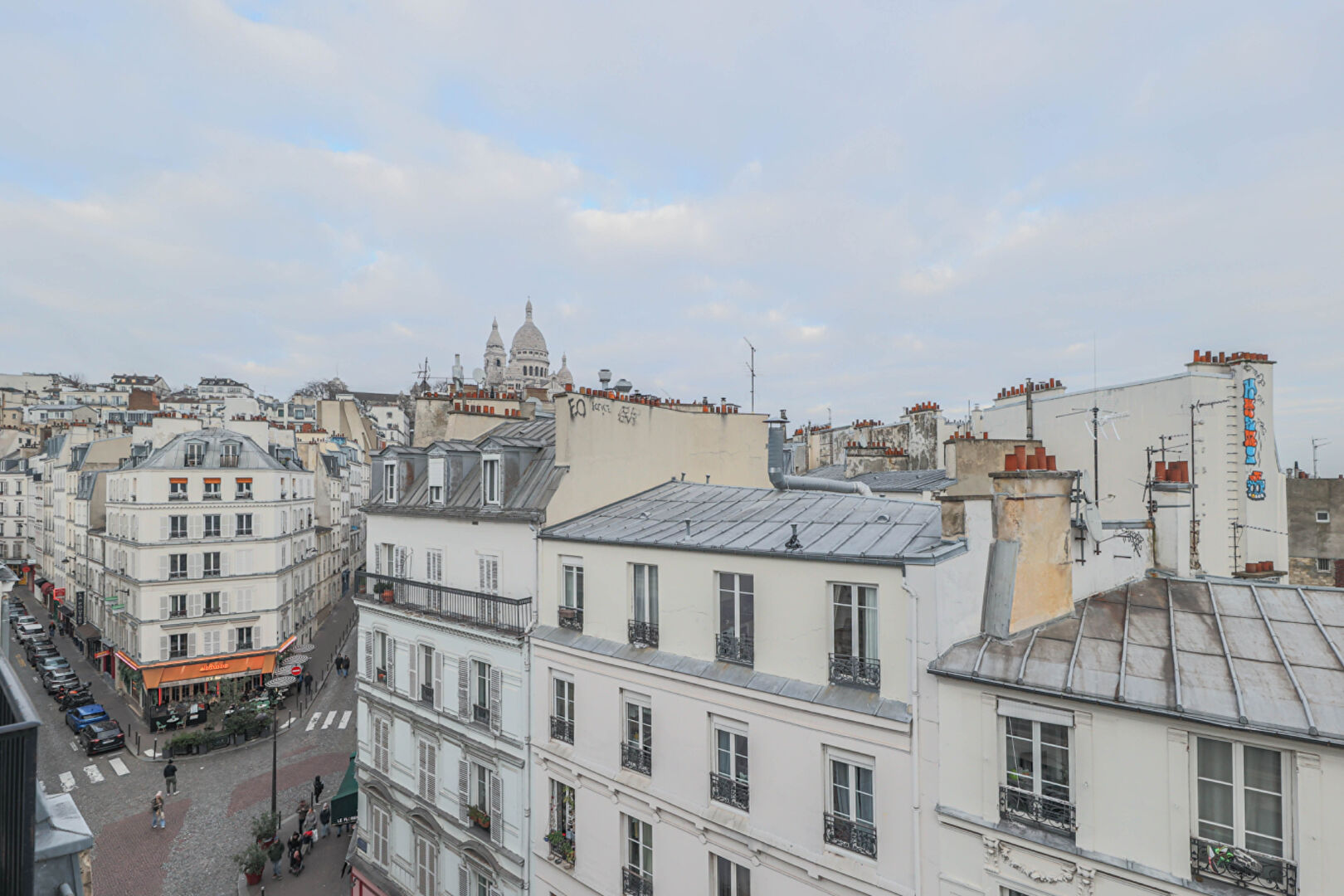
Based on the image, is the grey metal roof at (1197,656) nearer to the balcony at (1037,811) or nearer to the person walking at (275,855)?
the balcony at (1037,811)

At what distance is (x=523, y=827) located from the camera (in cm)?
1552

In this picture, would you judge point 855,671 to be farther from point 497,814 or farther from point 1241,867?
point 497,814

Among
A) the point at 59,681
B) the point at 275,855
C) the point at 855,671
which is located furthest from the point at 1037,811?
the point at 59,681

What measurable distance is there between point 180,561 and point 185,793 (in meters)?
13.3

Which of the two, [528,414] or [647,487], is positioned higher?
[528,414]

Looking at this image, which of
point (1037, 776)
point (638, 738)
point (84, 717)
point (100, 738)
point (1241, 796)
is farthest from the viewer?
point (84, 717)

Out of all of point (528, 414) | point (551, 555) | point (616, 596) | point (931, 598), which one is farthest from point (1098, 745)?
point (528, 414)

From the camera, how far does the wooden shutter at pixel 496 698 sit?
16109 millimetres

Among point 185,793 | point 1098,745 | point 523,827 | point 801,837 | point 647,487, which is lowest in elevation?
point 185,793

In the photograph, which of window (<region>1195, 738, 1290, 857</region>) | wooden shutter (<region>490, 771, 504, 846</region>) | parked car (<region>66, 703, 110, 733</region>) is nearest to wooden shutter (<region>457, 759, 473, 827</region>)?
wooden shutter (<region>490, 771, 504, 846</region>)

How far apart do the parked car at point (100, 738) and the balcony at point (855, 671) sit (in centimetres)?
3743

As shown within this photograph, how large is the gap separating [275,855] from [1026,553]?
2466 centimetres

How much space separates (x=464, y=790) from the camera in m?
17.2

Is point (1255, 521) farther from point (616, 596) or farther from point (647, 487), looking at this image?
point (616, 596)
